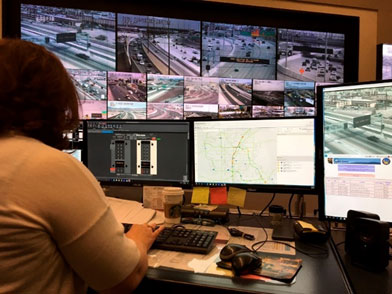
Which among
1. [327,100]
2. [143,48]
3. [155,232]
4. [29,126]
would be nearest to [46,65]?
[29,126]

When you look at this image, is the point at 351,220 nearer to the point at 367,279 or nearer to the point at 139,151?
the point at 367,279

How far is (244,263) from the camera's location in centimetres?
93

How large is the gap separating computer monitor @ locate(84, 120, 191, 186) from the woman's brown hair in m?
0.84

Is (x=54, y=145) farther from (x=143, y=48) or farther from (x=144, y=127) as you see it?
(x=143, y=48)

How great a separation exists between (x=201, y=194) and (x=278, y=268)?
26.3 inches

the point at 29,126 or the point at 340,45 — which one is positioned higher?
the point at 340,45

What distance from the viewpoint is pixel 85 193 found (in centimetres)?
69

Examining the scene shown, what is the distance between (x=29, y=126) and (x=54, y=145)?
0.09m

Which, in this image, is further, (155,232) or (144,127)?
(144,127)

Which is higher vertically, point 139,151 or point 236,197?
point 139,151

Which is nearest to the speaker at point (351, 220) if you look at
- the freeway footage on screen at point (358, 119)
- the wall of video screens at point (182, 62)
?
the freeway footage on screen at point (358, 119)

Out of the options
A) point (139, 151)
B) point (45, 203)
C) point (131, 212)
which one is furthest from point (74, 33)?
point (45, 203)

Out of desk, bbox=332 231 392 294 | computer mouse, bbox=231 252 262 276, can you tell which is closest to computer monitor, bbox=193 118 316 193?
desk, bbox=332 231 392 294

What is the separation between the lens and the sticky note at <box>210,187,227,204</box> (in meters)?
1.57
